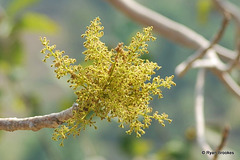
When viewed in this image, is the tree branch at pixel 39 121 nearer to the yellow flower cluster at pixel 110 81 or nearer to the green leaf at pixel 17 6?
the yellow flower cluster at pixel 110 81

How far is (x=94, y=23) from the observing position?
0.62 meters

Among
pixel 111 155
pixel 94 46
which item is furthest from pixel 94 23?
pixel 111 155

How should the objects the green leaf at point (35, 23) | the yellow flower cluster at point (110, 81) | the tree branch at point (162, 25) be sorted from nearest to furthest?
1. the yellow flower cluster at point (110, 81)
2. the tree branch at point (162, 25)
3. the green leaf at point (35, 23)

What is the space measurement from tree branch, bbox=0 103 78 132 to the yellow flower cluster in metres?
0.02

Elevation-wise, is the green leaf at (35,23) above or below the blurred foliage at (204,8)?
below

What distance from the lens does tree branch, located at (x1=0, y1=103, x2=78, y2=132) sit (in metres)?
0.65

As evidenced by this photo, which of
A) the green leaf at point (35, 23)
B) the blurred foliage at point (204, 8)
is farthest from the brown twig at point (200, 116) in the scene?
the green leaf at point (35, 23)

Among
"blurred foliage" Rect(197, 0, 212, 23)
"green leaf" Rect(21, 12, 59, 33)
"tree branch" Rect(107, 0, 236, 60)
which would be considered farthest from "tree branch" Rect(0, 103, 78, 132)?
"blurred foliage" Rect(197, 0, 212, 23)

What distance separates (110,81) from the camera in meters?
0.62

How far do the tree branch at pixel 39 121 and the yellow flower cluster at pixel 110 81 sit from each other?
2 centimetres

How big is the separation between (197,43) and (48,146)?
122 centimetres

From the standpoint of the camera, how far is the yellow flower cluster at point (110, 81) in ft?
2.02

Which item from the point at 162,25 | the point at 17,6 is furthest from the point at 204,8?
the point at 17,6

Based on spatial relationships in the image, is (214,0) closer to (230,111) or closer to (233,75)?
(233,75)
